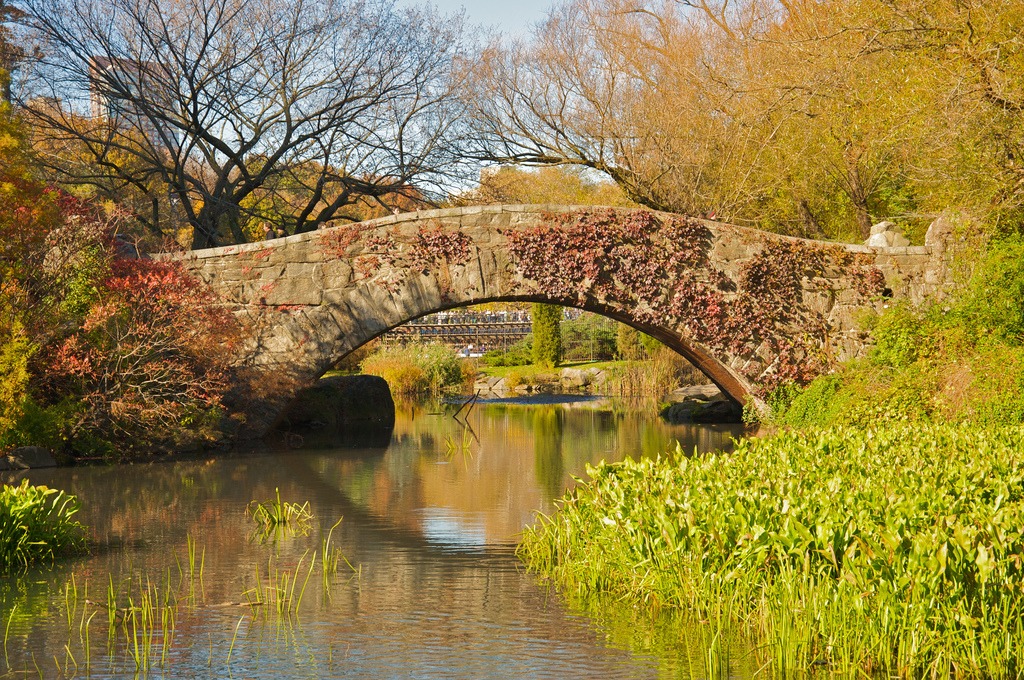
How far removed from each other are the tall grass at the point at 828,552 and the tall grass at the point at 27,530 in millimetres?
3099

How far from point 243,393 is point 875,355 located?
26.0 ft

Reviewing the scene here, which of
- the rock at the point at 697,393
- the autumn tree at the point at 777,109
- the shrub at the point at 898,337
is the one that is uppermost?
the autumn tree at the point at 777,109

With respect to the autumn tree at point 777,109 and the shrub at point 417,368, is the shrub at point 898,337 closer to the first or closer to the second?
the autumn tree at point 777,109

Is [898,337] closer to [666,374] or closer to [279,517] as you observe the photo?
[279,517]

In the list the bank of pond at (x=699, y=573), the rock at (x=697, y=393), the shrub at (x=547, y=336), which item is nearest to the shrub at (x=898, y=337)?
the bank of pond at (x=699, y=573)

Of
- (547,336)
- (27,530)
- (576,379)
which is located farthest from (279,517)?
(547,336)

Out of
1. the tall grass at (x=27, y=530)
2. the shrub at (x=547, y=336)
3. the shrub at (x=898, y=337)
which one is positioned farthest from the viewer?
the shrub at (x=547, y=336)

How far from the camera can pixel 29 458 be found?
40.4ft

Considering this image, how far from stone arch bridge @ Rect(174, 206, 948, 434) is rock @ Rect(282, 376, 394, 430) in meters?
3.83

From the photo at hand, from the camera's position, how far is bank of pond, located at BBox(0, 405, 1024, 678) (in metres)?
4.86

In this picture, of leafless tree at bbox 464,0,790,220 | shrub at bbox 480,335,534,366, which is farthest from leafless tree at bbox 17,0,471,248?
shrub at bbox 480,335,534,366

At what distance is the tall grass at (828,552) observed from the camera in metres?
4.79

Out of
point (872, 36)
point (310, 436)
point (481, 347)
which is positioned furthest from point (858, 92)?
point (481, 347)

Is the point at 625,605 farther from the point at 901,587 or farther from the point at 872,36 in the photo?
the point at 872,36
